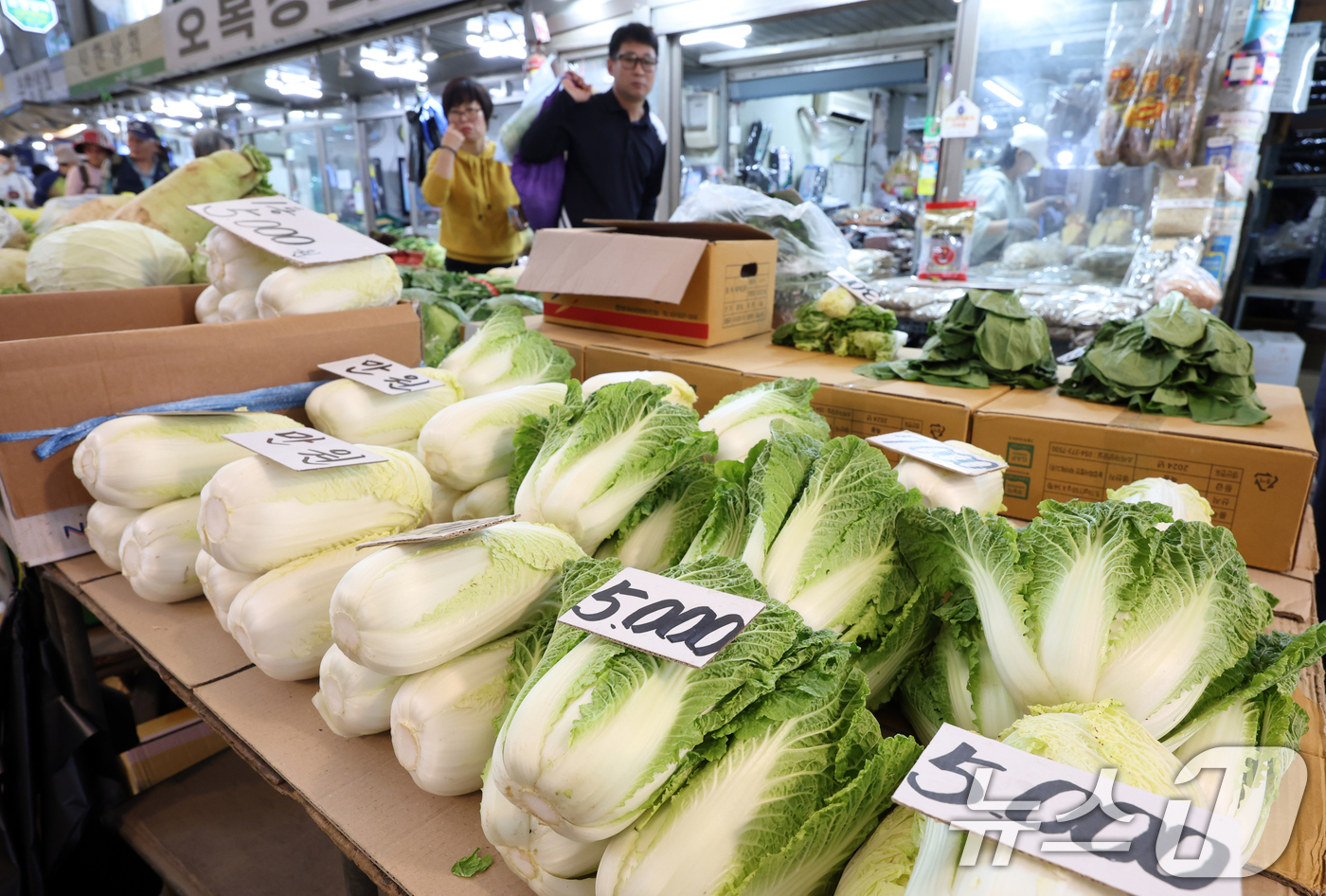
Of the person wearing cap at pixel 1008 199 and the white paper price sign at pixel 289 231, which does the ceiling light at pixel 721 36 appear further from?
the white paper price sign at pixel 289 231

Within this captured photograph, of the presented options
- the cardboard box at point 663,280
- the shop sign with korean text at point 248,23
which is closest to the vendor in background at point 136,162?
the shop sign with korean text at point 248,23

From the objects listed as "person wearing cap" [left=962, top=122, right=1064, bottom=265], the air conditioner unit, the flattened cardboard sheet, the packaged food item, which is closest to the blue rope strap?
the flattened cardboard sheet

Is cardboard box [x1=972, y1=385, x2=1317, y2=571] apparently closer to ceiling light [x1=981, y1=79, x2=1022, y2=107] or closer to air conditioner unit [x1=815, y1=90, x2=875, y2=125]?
ceiling light [x1=981, y1=79, x2=1022, y2=107]

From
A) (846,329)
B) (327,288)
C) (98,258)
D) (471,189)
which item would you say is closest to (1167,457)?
(846,329)

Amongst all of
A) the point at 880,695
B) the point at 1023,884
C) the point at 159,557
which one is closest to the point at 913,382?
the point at 880,695

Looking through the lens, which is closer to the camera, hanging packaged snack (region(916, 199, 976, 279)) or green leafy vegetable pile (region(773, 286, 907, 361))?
green leafy vegetable pile (region(773, 286, 907, 361))

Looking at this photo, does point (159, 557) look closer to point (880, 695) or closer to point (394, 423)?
point (394, 423)

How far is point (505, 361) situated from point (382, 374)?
0.34 m

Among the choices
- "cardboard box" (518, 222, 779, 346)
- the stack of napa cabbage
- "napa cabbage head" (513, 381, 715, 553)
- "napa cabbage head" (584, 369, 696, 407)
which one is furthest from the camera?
"cardboard box" (518, 222, 779, 346)

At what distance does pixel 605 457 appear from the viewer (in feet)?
4.58

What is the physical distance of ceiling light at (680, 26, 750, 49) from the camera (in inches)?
249

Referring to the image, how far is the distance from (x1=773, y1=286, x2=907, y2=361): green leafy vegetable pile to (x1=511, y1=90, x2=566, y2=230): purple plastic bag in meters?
2.67

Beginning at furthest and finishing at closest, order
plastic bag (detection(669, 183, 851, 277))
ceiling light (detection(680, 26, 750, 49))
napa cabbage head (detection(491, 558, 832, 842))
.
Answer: ceiling light (detection(680, 26, 750, 49)) < plastic bag (detection(669, 183, 851, 277)) < napa cabbage head (detection(491, 558, 832, 842))

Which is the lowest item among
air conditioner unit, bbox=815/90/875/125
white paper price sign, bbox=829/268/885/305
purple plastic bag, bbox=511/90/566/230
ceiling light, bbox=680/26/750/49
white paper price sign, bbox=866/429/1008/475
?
white paper price sign, bbox=866/429/1008/475
